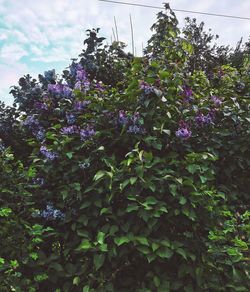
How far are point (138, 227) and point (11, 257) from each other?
31.6 inches

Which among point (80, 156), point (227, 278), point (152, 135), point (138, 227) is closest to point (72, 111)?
point (80, 156)

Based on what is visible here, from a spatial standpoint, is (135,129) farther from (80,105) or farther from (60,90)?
(60,90)

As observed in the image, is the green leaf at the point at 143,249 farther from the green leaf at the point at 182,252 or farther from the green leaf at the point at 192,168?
the green leaf at the point at 192,168

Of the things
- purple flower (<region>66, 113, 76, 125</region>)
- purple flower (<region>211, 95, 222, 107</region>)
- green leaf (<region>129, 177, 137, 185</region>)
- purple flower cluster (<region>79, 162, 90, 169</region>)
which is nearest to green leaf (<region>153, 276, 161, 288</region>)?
green leaf (<region>129, 177, 137, 185</region>)

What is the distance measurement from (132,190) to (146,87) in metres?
0.69

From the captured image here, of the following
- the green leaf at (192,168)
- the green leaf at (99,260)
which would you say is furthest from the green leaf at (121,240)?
the green leaf at (192,168)

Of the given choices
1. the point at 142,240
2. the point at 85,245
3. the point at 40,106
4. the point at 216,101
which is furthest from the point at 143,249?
the point at 40,106

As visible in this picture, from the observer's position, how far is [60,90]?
11.5 feet

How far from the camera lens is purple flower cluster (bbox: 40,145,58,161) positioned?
123 inches

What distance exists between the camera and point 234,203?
129 inches

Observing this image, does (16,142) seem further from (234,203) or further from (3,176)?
(234,203)

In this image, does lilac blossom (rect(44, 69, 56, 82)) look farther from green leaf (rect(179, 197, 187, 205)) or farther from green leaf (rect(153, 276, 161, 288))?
green leaf (rect(153, 276, 161, 288))

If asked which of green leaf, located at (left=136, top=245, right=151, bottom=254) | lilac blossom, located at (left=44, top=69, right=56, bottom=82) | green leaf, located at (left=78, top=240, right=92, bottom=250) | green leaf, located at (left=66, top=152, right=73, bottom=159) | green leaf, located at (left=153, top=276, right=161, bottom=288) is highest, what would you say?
lilac blossom, located at (left=44, top=69, right=56, bottom=82)

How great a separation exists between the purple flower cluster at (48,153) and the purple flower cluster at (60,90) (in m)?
0.52
